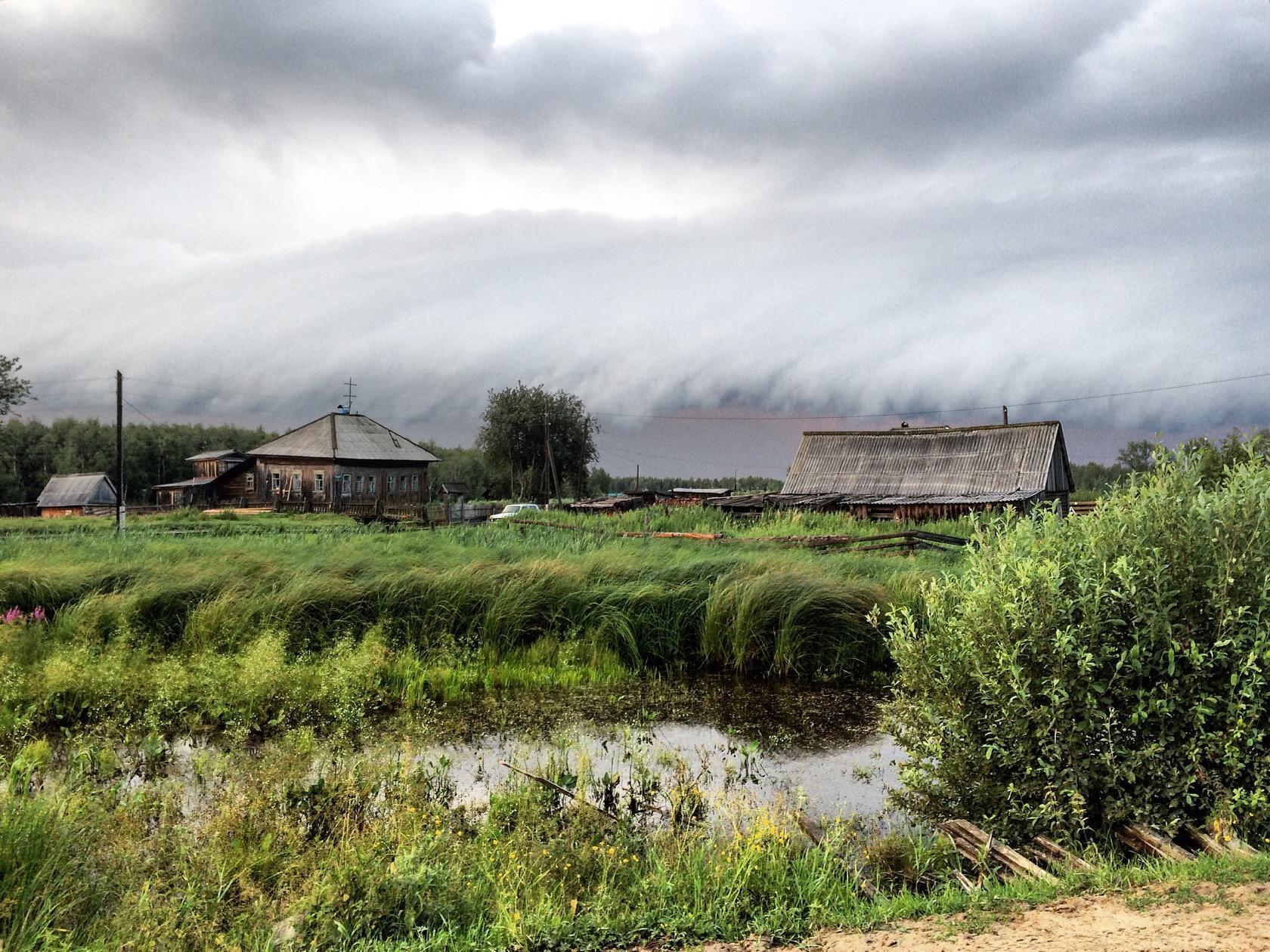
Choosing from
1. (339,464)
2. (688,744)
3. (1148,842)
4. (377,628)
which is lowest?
(688,744)

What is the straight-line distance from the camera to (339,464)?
5153 centimetres

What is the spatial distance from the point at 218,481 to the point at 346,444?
12.0 meters

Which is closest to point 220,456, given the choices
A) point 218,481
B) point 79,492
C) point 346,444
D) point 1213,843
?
point 218,481

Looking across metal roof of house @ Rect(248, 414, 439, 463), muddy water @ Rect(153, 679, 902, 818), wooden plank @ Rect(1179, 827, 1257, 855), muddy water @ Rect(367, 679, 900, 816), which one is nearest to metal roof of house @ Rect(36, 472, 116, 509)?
metal roof of house @ Rect(248, 414, 439, 463)

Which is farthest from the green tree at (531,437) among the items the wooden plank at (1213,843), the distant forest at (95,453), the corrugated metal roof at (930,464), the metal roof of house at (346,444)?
the wooden plank at (1213,843)

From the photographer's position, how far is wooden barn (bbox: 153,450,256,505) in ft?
184

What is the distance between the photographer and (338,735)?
808cm

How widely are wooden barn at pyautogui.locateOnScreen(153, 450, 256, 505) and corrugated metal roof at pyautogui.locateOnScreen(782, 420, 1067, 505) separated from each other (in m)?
37.5

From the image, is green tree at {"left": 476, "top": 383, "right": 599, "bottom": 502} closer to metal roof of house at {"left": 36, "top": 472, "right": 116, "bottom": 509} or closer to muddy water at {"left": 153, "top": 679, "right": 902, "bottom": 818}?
metal roof of house at {"left": 36, "top": 472, "right": 116, "bottom": 509}

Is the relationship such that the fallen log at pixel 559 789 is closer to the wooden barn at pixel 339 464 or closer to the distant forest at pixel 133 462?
the wooden barn at pixel 339 464

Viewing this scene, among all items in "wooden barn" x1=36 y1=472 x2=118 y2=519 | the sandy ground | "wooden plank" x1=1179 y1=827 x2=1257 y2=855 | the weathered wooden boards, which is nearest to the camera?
the sandy ground

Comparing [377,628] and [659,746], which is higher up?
[377,628]

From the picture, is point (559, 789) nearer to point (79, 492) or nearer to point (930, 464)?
point (930, 464)

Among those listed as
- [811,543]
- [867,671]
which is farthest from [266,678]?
[811,543]
